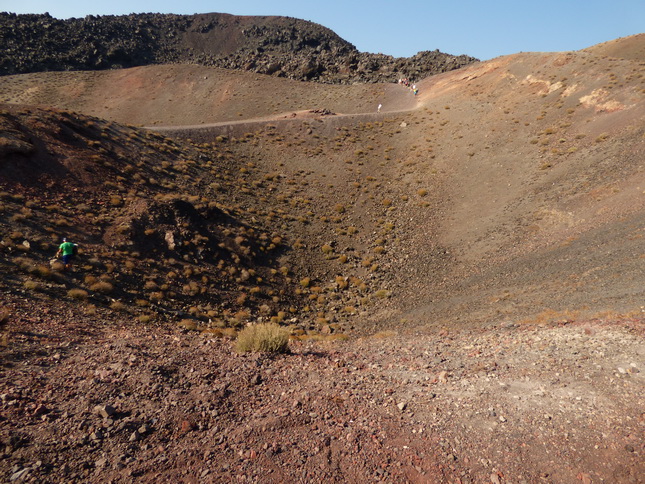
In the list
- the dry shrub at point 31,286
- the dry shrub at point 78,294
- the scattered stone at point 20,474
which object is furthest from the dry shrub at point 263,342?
the dry shrub at point 31,286

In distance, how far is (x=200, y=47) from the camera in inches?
4331

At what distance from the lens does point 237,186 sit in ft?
101

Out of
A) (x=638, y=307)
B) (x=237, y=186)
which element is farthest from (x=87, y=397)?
(x=237, y=186)

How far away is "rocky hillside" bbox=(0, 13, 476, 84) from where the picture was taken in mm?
71625

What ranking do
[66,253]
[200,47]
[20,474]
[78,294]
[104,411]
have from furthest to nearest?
[200,47] < [66,253] < [78,294] < [104,411] < [20,474]

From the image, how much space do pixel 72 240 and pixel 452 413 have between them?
19101 mm

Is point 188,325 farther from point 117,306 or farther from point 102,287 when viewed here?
point 102,287

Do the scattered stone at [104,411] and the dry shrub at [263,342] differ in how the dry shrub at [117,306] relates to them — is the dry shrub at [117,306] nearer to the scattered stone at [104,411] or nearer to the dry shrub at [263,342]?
the dry shrub at [263,342]

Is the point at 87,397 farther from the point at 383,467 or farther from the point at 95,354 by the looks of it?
the point at 383,467

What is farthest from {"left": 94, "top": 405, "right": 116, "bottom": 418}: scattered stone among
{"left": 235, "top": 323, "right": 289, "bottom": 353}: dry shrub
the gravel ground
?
{"left": 235, "top": 323, "right": 289, "bottom": 353}: dry shrub

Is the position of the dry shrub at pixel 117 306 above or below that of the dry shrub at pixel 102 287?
below

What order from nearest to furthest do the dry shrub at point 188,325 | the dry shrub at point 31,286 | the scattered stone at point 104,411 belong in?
the scattered stone at point 104,411, the dry shrub at point 31,286, the dry shrub at point 188,325

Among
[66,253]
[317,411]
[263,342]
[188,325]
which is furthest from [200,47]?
[317,411]

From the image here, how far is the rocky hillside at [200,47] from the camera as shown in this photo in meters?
71.6
